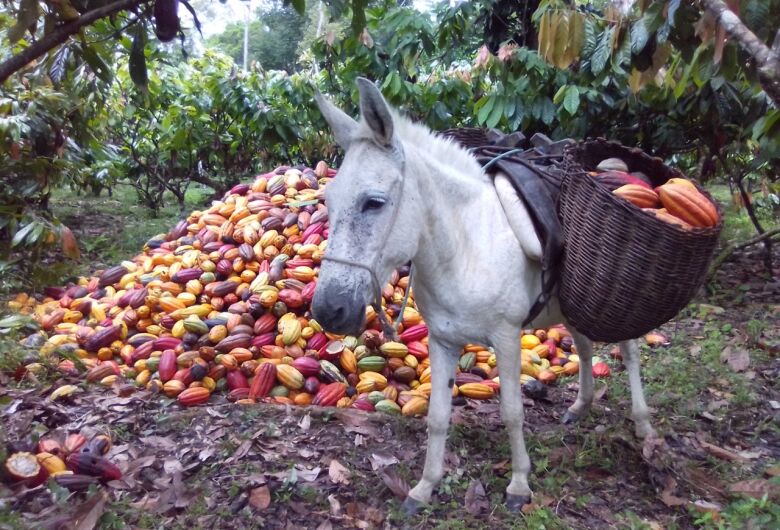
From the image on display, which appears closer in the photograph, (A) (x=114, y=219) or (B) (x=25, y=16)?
(B) (x=25, y=16)

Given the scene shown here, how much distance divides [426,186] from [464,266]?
0.38 metres

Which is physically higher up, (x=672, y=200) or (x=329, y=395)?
(x=672, y=200)

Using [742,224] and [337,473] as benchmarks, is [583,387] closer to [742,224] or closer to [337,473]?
[337,473]

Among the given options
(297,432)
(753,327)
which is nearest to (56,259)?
(297,432)

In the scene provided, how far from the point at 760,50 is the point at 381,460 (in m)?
2.45

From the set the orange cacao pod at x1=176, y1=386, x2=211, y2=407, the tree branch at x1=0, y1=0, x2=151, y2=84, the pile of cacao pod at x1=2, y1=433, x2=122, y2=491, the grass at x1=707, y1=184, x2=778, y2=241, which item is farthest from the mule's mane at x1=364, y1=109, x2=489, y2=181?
the grass at x1=707, y1=184, x2=778, y2=241

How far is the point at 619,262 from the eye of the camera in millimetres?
2281

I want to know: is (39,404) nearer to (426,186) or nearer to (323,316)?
(323,316)

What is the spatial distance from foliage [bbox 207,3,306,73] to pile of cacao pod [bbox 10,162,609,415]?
101 feet

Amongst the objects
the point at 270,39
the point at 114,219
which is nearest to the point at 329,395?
the point at 114,219

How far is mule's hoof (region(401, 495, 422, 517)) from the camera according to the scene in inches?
108

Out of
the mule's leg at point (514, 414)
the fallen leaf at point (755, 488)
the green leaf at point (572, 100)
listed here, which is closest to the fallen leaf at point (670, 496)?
the fallen leaf at point (755, 488)

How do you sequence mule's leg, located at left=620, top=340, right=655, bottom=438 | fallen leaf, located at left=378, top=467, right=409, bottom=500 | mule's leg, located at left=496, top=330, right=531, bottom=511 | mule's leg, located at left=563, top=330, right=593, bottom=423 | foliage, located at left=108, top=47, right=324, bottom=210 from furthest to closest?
foliage, located at left=108, top=47, right=324, bottom=210 < mule's leg, located at left=563, top=330, right=593, bottom=423 < mule's leg, located at left=620, top=340, right=655, bottom=438 < fallen leaf, located at left=378, top=467, right=409, bottom=500 < mule's leg, located at left=496, top=330, right=531, bottom=511

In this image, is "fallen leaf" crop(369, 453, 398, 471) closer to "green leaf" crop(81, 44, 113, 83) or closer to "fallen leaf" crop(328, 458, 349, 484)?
"fallen leaf" crop(328, 458, 349, 484)
